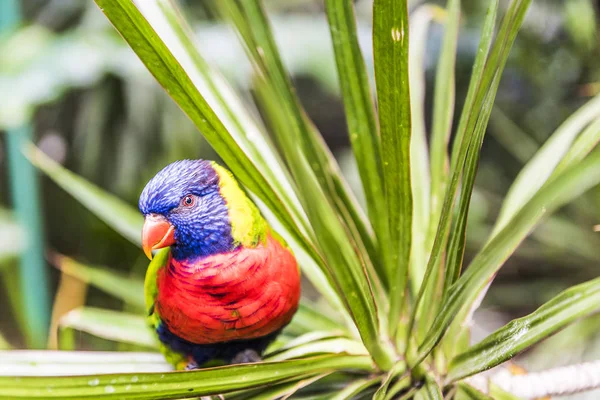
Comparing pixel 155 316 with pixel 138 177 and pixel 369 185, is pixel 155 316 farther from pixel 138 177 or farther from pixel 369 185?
pixel 138 177

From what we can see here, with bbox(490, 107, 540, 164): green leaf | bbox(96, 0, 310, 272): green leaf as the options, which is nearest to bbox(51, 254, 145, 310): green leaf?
bbox(96, 0, 310, 272): green leaf

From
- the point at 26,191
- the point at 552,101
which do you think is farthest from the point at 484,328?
the point at 26,191

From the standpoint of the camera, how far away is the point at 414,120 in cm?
75

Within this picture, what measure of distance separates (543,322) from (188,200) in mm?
368

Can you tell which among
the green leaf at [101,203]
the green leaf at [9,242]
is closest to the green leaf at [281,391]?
the green leaf at [101,203]

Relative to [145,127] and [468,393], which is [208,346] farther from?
[145,127]

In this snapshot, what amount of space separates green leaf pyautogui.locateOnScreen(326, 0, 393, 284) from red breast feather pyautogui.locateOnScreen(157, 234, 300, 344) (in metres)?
0.12

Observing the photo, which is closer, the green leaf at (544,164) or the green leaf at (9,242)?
the green leaf at (544,164)

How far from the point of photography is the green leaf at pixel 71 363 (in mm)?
498

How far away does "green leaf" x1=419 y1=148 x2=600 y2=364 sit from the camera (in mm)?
496

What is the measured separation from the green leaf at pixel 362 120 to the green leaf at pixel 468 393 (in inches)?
6.2

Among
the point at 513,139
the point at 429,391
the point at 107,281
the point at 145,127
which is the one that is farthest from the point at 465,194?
the point at 145,127

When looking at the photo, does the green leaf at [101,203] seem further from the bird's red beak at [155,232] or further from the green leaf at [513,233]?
the green leaf at [513,233]

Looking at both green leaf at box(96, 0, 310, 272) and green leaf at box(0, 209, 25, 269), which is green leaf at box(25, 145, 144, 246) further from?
green leaf at box(0, 209, 25, 269)
